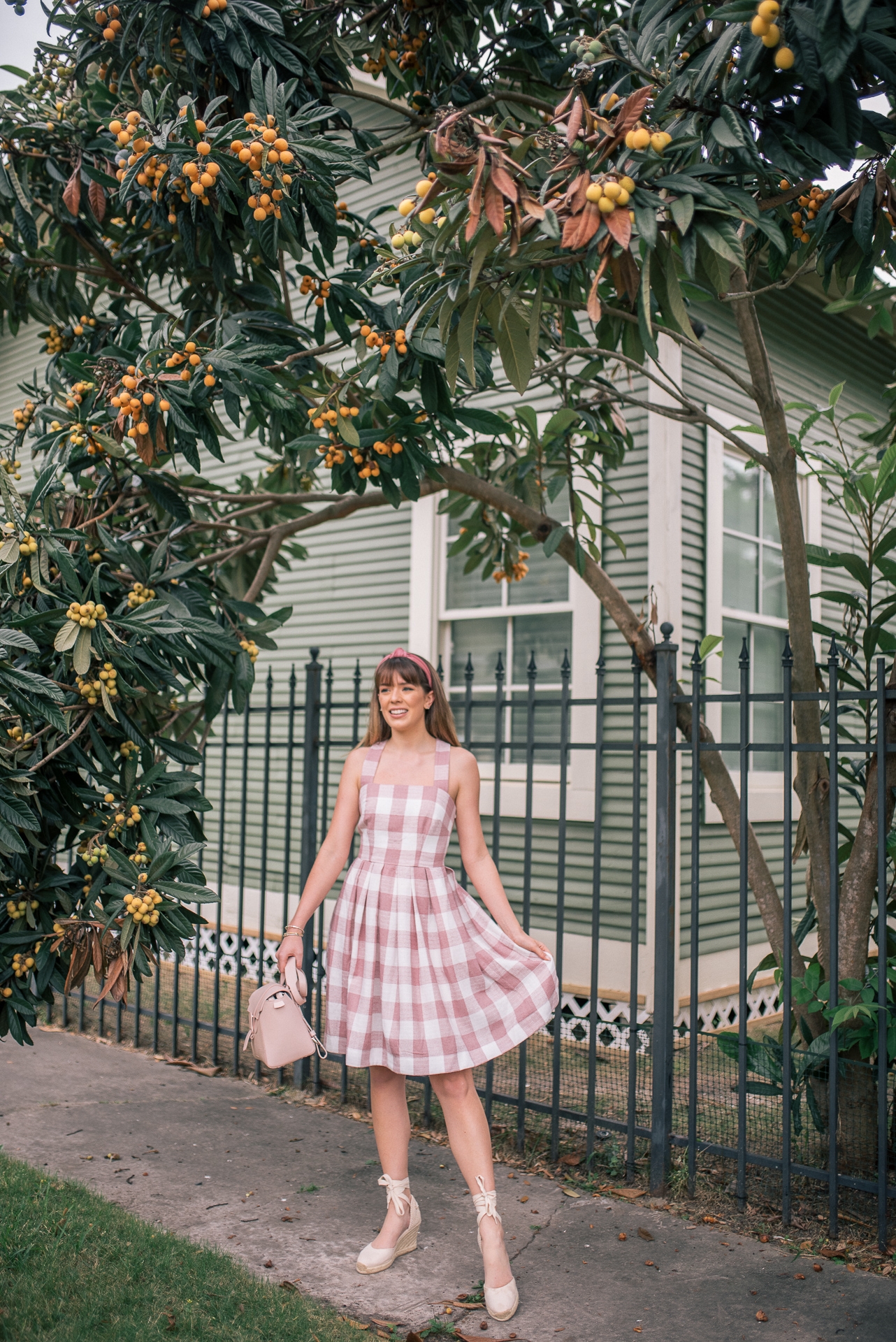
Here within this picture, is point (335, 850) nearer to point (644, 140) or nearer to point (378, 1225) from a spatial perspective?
point (378, 1225)

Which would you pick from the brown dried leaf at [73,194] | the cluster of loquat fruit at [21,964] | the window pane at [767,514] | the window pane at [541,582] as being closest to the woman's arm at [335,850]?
the cluster of loquat fruit at [21,964]

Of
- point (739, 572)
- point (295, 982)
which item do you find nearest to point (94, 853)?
point (295, 982)

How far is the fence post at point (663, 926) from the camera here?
3.96m

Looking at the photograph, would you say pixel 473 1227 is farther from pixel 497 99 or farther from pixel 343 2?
pixel 343 2

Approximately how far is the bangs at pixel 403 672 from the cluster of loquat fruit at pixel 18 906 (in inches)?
56.7

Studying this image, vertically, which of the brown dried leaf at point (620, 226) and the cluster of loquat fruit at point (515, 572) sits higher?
the brown dried leaf at point (620, 226)

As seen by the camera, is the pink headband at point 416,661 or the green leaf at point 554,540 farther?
the green leaf at point 554,540

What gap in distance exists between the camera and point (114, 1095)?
5137 millimetres

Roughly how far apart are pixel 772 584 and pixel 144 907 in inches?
219

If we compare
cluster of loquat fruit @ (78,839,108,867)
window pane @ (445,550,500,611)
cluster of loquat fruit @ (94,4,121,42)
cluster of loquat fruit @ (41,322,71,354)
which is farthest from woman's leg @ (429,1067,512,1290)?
window pane @ (445,550,500,611)

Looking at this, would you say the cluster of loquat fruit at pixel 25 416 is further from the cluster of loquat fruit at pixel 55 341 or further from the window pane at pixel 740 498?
the window pane at pixel 740 498

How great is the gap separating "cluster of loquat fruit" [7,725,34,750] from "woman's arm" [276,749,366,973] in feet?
3.32

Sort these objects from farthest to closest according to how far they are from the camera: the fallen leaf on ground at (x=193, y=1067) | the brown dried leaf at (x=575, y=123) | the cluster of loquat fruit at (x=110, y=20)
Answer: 1. the fallen leaf on ground at (x=193, y=1067)
2. the cluster of loquat fruit at (x=110, y=20)
3. the brown dried leaf at (x=575, y=123)

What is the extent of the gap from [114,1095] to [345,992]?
239cm
